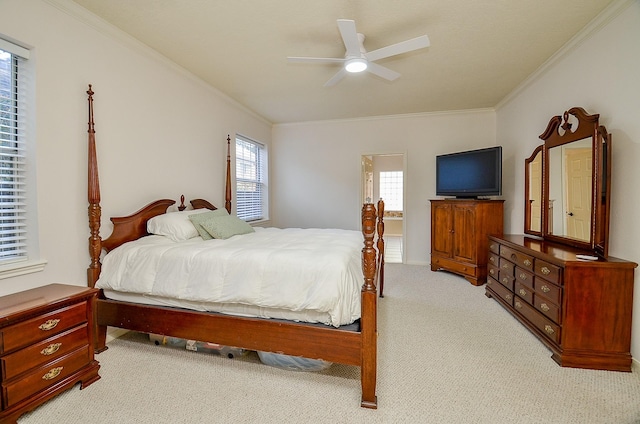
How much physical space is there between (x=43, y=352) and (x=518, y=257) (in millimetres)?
3690

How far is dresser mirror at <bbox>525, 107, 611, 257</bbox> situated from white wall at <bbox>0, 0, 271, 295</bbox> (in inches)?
150

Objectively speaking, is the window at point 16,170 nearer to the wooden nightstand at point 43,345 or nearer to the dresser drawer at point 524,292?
the wooden nightstand at point 43,345

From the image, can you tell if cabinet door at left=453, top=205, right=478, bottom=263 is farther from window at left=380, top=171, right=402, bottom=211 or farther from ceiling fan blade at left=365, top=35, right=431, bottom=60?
window at left=380, top=171, right=402, bottom=211

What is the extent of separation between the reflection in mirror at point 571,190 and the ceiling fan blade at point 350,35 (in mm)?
2041

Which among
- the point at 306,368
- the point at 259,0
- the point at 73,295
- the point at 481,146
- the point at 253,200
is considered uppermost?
the point at 259,0

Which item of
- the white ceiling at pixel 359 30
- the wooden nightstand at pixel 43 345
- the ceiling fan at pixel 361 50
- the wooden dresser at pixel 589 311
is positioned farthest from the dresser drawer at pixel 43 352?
the wooden dresser at pixel 589 311

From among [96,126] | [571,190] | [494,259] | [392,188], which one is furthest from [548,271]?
[392,188]

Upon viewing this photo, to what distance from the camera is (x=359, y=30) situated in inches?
92.7

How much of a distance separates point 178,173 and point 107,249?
110 cm

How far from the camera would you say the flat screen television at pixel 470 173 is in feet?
12.2

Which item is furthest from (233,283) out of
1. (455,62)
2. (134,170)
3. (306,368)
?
(455,62)

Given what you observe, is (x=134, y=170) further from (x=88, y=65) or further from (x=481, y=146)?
(x=481, y=146)

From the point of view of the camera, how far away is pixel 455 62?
2.92 meters

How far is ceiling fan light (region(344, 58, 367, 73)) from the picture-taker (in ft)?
7.68
